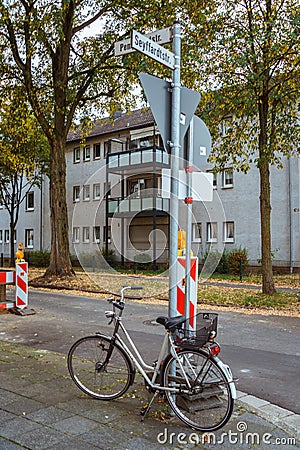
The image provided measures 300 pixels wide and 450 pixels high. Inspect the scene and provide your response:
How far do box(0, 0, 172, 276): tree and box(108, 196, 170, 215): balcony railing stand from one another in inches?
576

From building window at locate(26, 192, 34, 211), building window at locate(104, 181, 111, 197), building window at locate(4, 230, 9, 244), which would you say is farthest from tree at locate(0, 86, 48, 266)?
building window at locate(104, 181, 111, 197)

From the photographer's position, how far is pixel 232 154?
16453 mm

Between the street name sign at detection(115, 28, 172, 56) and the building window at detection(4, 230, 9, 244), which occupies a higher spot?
the street name sign at detection(115, 28, 172, 56)

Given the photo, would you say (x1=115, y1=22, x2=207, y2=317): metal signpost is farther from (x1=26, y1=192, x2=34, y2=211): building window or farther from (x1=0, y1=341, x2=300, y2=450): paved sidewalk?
(x1=26, y1=192, x2=34, y2=211): building window

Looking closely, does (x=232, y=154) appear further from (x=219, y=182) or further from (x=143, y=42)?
(x=219, y=182)

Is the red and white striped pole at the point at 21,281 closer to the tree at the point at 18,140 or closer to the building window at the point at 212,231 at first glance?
the building window at the point at 212,231

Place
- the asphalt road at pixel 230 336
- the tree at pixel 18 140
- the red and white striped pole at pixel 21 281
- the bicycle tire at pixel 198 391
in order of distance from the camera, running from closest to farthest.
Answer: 1. the bicycle tire at pixel 198 391
2. the asphalt road at pixel 230 336
3. the red and white striped pole at pixel 21 281
4. the tree at pixel 18 140

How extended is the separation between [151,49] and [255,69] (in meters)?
9.85

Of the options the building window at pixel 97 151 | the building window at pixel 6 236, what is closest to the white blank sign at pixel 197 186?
the building window at pixel 97 151

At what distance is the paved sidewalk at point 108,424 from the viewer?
4.13 meters

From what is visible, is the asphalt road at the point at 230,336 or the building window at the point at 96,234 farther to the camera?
the asphalt road at the point at 230,336

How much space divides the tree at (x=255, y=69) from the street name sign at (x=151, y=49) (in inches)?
350

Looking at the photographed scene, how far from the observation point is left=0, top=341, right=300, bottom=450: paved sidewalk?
163 inches

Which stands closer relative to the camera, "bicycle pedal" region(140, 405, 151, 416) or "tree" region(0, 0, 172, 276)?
"bicycle pedal" region(140, 405, 151, 416)
